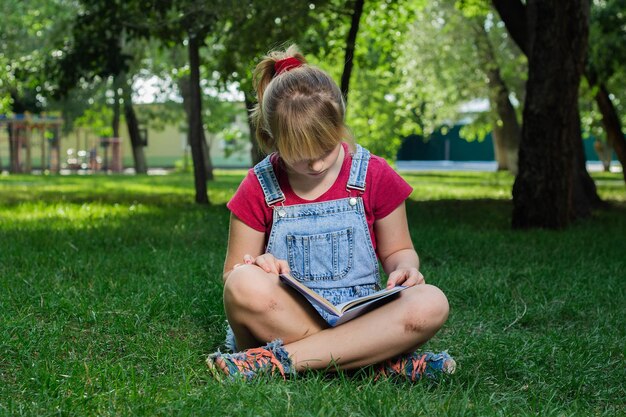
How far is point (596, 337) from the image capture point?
402cm

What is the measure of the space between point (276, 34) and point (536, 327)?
7.63 metres

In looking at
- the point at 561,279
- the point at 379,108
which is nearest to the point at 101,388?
the point at 561,279

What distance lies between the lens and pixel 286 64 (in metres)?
3.42

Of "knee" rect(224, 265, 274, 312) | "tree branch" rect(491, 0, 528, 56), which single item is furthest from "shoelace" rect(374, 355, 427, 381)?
"tree branch" rect(491, 0, 528, 56)

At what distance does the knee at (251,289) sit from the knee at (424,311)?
0.50 meters

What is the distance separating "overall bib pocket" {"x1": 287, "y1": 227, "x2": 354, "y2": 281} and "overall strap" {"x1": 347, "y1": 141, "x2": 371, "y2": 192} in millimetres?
171

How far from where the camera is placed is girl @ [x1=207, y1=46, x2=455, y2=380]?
3.13 meters

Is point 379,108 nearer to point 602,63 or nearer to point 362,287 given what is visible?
point 602,63

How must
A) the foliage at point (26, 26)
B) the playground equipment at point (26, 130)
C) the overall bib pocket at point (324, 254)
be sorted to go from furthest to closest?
1. the playground equipment at point (26, 130)
2. the foliage at point (26, 26)
3. the overall bib pocket at point (324, 254)

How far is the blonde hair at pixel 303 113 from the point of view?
3.15 m

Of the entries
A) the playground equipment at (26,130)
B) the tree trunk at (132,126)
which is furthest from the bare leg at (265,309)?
the playground equipment at (26,130)

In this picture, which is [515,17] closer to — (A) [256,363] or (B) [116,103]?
(A) [256,363]

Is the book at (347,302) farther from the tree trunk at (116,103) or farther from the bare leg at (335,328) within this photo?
the tree trunk at (116,103)

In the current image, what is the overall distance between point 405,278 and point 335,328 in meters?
0.32
